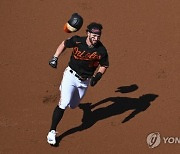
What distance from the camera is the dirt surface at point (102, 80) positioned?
799 cm

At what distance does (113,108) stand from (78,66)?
1754 mm

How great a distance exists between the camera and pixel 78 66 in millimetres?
7512

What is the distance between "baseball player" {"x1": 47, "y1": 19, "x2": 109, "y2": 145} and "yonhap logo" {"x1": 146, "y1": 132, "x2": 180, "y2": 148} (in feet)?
5.36

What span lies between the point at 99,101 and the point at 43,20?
348cm

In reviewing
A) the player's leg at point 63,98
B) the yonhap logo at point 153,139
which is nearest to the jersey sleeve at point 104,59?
the player's leg at point 63,98

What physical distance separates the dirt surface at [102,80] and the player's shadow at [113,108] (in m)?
0.02

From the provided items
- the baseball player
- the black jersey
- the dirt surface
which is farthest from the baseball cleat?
the black jersey

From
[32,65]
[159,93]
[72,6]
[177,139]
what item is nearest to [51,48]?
[32,65]

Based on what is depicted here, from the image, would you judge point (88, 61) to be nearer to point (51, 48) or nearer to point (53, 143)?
point (53, 143)

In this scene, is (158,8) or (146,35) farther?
(158,8)

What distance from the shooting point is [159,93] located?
9242 mm

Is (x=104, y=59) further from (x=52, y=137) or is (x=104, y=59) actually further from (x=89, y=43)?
(x=52, y=137)

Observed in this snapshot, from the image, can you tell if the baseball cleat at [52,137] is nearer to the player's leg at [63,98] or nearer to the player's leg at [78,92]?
the player's leg at [63,98]

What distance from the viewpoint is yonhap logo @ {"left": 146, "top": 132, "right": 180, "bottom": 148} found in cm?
796
